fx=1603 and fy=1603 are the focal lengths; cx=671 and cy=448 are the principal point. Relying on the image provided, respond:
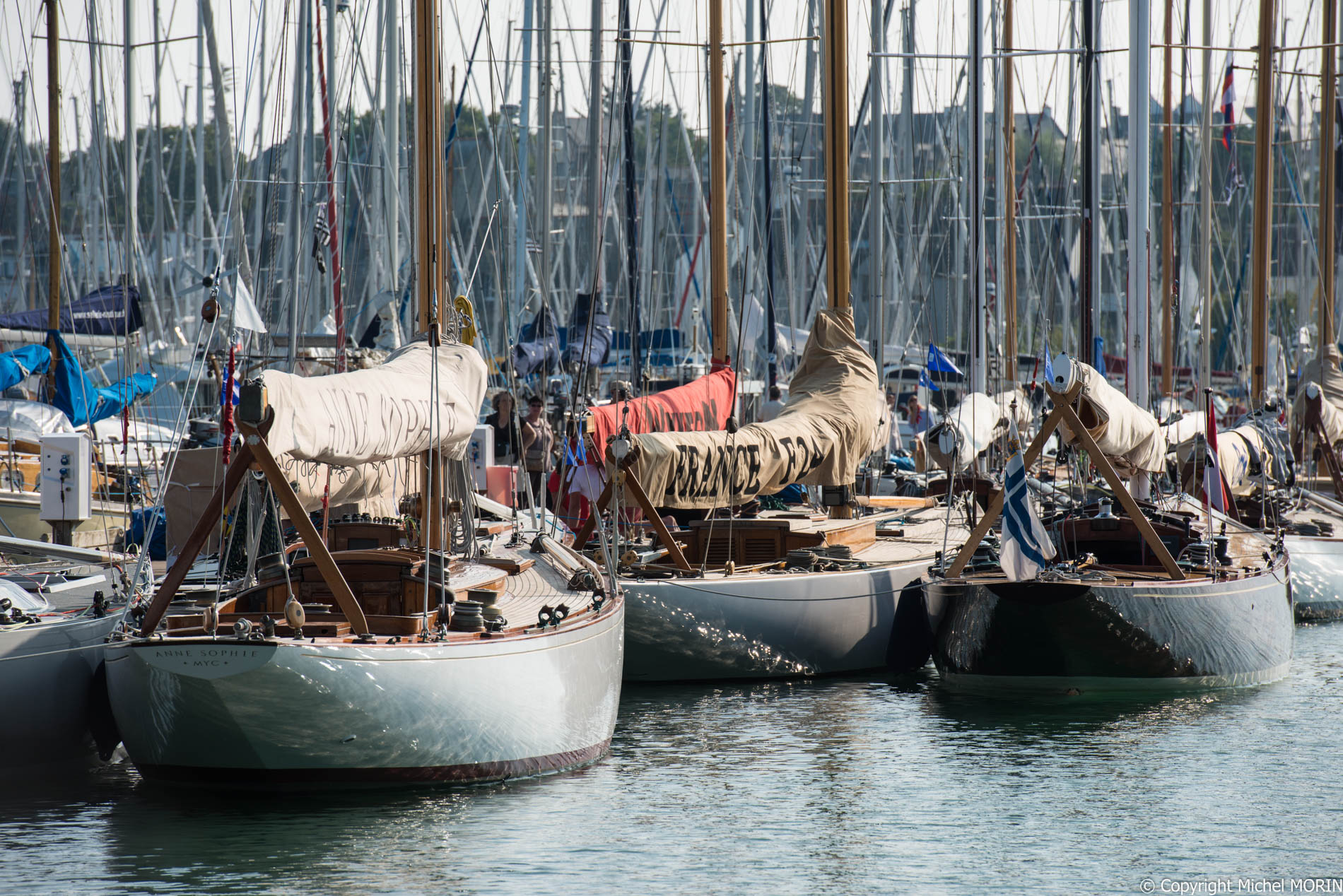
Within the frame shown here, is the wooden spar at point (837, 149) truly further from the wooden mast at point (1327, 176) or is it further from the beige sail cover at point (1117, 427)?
the wooden mast at point (1327, 176)

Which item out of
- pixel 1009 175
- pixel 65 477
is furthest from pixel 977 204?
pixel 65 477

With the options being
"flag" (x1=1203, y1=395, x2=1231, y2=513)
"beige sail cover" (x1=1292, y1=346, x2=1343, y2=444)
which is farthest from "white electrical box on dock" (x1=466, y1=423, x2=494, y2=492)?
"beige sail cover" (x1=1292, y1=346, x2=1343, y2=444)

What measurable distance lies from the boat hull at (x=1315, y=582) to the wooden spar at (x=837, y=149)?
6.92 metres

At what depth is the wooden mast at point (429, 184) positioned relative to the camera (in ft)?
42.4

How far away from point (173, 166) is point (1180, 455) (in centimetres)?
3323

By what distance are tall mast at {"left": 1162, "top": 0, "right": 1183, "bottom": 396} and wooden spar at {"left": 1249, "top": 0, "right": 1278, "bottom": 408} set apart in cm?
345

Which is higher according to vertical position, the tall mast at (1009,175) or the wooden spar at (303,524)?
the tall mast at (1009,175)

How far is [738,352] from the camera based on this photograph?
51.5 ft

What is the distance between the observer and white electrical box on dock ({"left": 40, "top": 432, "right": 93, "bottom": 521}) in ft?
51.7

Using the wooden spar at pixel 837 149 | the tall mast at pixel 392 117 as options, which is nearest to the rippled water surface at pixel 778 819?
the wooden spar at pixel 837 149

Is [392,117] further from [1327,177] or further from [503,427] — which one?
[1327,177]

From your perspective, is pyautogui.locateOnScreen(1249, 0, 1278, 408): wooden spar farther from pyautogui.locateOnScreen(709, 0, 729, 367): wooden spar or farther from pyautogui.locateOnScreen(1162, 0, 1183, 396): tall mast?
pyautogui.locateOnScreen(709, 0, 729, 367): wooden spar

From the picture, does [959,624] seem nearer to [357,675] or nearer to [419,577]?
[419,577]

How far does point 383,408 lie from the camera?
36.1ft
